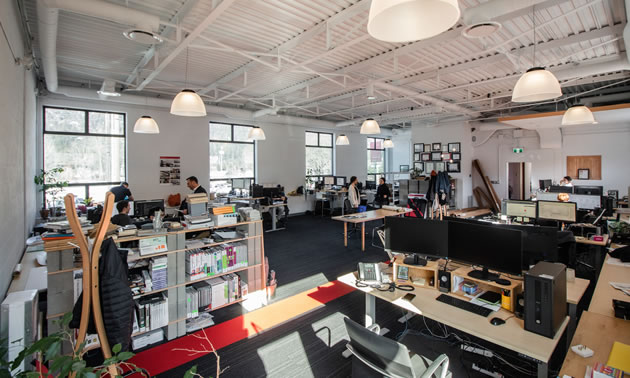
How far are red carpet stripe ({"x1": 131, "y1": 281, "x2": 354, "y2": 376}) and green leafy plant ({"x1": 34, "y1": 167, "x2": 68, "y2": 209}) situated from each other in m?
5.18

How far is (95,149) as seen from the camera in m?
7.93

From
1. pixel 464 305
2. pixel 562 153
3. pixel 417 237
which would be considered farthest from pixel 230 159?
pixel 562 153

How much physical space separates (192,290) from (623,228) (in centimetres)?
621

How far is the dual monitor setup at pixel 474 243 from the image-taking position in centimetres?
266

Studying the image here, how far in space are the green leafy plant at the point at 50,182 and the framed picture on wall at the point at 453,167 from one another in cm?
1225

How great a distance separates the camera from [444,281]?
290 cm

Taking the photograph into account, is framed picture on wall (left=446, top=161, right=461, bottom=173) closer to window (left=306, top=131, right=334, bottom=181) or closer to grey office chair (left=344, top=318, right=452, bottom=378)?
window (left=306, top=131, right=334, bottom=181)

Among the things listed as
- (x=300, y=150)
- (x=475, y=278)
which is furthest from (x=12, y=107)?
(x=300, y=150)

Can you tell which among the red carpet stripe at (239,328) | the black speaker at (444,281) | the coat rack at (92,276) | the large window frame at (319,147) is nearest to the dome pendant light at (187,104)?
the coat rack at (92,276)

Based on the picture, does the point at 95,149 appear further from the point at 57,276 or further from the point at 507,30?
the point at 507,30

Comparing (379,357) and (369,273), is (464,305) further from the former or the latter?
(379,357)

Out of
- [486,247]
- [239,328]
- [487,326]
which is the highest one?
[486,247]

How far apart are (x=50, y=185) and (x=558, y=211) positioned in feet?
32.0

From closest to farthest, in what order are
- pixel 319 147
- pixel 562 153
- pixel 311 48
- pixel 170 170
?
pixel 311 48
pixel 170 170
pixel 562 153
pixel 319 147
